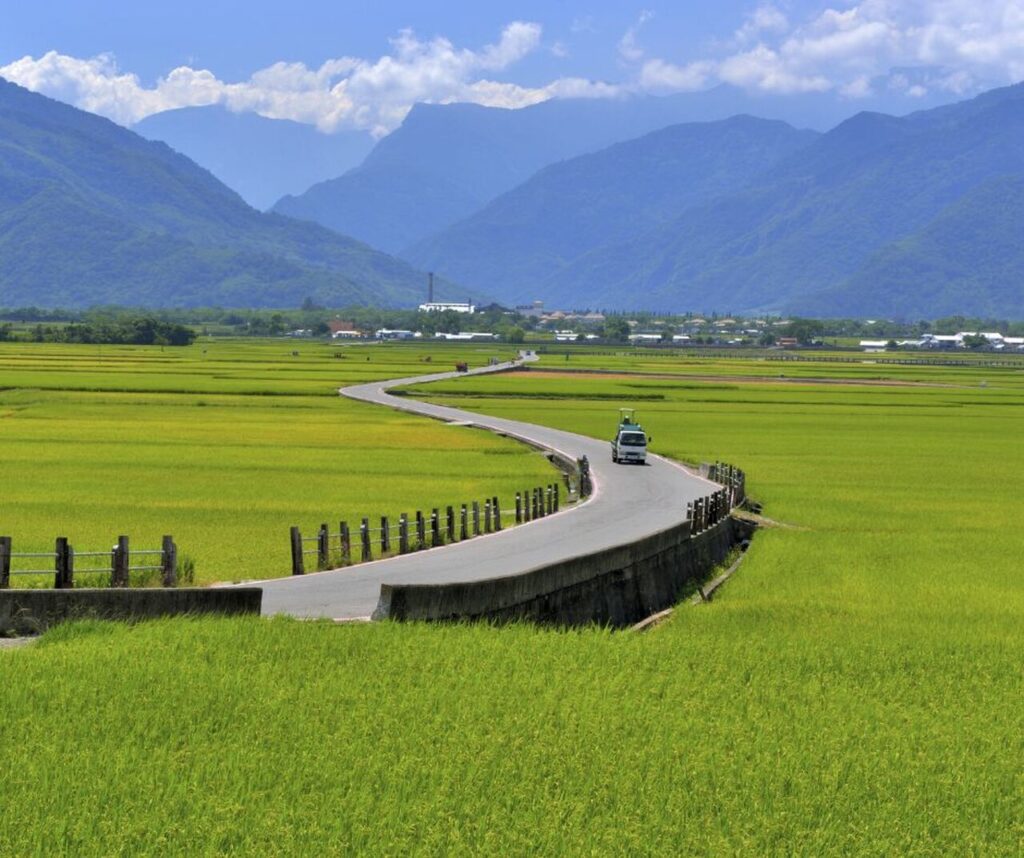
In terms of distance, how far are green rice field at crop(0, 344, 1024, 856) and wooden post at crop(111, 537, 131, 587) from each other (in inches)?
156

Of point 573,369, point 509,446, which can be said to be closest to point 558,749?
point 509,446

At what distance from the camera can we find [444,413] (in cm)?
8844

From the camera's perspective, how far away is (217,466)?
184 feet

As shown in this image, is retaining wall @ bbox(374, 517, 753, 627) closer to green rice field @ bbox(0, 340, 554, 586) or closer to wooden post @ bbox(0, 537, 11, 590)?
wooden post @ bbox(0, 537, 11, 590)

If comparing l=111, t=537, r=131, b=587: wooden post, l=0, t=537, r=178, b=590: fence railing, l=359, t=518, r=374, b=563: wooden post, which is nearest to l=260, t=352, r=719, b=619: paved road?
l=359, t=518, r=374, b=563: wooden post

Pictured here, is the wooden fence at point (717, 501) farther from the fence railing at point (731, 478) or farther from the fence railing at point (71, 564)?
the fence railing at point (71, 564)

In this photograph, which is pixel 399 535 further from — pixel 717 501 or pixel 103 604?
pixel 103 604

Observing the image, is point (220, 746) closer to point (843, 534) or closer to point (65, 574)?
point (65, 574)

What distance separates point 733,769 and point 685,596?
18189 mm

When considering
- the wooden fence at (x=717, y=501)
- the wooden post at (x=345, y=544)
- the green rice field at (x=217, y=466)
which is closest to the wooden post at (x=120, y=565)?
the green rice field at (x=217, y=466)

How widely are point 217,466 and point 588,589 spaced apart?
31.5 meters

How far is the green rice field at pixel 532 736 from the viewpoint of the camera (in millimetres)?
13133

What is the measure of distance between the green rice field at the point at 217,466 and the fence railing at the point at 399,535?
91cm

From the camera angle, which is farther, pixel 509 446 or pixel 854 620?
pixel 509 446
